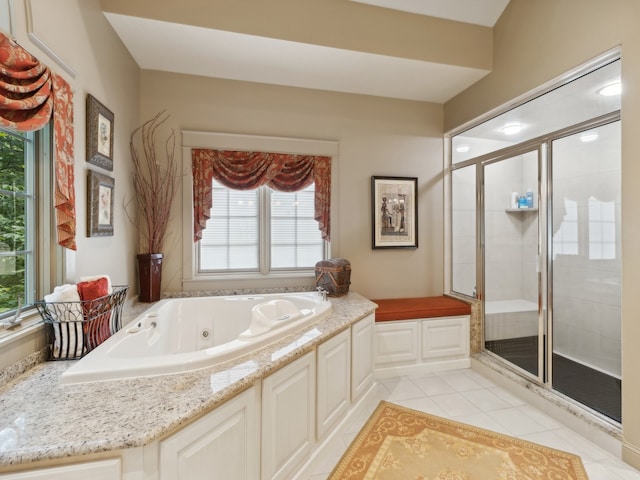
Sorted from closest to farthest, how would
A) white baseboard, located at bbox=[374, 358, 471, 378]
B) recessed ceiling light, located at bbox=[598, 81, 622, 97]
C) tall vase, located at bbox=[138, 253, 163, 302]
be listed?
recessed ceiling light, located at bbox=[598, 81, 622, 97]
tall vase, located at bbox=[138, 253, 163, 302]
white baseboard, located at bbox=[374, 358, 471, 378]

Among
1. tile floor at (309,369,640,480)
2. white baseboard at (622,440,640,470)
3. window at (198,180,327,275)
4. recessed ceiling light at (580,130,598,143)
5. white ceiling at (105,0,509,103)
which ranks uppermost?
white ceiling at (105,0,509,103)

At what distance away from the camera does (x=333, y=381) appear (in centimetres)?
195

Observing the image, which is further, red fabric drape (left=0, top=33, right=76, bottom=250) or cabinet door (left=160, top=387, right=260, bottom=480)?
red fabric drape (left=0, top=33, right=76, bottom=250)

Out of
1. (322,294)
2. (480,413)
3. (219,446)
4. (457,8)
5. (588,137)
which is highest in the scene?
(457,8)

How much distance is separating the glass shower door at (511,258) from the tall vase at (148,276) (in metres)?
2.98

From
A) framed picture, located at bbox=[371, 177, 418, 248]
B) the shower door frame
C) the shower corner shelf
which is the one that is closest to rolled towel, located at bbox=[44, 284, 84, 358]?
framed picture, located at bbox=[371, 177, 418, 248]

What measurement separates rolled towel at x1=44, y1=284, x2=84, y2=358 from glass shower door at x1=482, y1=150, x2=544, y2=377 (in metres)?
3.14

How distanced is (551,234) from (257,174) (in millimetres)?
2479

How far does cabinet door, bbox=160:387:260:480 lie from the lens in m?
1.02

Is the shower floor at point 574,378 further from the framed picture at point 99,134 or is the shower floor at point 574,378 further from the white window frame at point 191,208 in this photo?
the framed picture at point 99,134

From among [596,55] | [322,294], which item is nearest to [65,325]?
[322,294]

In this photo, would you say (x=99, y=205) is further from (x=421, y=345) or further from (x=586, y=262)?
(x=586, y=262)

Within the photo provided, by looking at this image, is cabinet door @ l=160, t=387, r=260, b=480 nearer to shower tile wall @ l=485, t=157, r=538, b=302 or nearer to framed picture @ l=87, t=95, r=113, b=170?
framed picture @ l=87, t=95, r=113, b=170

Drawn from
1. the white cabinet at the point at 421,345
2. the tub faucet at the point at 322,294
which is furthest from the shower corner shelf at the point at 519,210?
the tub faucet at the point at 322,294
